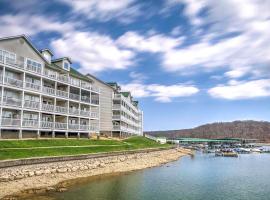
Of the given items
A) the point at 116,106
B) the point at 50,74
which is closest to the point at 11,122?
the point at 50,74

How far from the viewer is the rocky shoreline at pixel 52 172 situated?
32.4 m

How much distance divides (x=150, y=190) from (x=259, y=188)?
13332 millimetres

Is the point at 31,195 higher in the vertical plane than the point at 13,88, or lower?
lower

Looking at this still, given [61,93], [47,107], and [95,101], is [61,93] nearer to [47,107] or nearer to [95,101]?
[47,107]

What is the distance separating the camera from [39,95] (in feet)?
181

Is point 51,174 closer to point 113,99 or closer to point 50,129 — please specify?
point 50,129

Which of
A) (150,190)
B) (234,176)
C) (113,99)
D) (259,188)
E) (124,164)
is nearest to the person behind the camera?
(150,190)

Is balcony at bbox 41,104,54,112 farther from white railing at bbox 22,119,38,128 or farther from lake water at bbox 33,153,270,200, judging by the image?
lake water at bbox 33,153,270,200

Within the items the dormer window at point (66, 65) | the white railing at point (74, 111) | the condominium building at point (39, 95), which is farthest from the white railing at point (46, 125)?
the dormer window at point (66, 65)

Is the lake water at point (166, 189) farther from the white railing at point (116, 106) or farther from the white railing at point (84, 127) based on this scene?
the white railing at point (116, 106)

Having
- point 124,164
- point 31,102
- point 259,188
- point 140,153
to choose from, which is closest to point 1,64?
point 31,102

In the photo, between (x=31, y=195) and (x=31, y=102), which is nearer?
(x=31, y=195)

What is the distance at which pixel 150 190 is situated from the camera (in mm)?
36688

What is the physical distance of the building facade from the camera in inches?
1927
